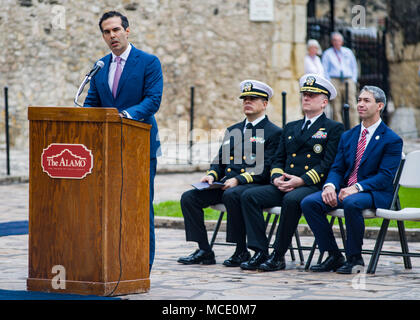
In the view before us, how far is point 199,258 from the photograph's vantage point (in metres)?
6.62

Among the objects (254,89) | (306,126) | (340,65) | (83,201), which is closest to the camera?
(83,201)

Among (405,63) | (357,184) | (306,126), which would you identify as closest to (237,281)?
(357,184)

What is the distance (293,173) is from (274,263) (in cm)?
75

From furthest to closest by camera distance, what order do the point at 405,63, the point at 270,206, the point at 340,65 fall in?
the point at 405,63, the point at 340,65, the point at 270,206

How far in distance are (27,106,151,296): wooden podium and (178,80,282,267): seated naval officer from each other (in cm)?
164

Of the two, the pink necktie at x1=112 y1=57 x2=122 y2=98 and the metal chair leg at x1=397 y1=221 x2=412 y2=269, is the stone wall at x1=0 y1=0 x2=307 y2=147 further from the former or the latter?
the metal chair leg at x1=397 y1=221 x2=412 y2=269

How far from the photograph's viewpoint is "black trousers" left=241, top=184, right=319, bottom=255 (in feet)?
20.8

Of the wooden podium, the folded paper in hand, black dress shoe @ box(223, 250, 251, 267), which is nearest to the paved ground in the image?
black dress shoe @ box(223, 250, 251, 267)

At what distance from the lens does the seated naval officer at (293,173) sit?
20.8 feet

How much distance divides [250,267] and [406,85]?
1287 centimetres

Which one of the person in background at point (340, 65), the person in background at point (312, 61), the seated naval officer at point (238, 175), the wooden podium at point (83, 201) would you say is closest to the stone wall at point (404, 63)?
the person in background at point (340, 65)

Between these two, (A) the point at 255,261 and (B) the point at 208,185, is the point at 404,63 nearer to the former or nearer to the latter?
(B) the point at 208,185

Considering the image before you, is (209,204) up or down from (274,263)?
up
